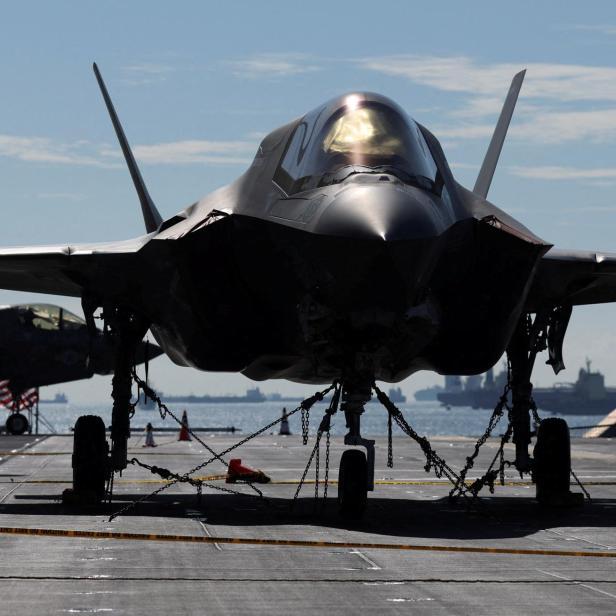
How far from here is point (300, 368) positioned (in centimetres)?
1517

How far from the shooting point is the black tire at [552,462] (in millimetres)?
16938

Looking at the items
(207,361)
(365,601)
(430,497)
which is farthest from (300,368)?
(365,601)

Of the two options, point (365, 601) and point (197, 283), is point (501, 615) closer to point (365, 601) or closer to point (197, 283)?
point (365, 601)

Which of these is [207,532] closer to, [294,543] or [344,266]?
[294,543]

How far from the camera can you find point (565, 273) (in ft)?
52.3

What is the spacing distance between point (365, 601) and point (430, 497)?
1060cm

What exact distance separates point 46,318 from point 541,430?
3035cm

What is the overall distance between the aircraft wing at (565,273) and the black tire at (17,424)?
3272cm

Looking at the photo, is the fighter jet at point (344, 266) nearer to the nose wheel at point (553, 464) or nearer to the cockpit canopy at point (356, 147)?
the cockpit canopy at point (356, 147)

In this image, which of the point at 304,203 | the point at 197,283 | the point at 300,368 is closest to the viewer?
the point at 304,203

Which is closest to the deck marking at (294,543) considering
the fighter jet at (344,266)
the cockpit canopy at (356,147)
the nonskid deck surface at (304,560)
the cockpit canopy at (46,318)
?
the nonskid deck surface at (304,560)

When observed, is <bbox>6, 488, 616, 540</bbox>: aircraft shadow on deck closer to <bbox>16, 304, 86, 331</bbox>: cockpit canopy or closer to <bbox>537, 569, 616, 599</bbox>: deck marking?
<bbox>537, 569, 616, 599</bbox>: deck marking

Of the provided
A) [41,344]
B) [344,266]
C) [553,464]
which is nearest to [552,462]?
[553,464]

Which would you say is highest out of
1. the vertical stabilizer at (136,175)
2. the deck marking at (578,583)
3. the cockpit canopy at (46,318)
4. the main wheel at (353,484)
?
the vertical stabilizer at (136,175)
